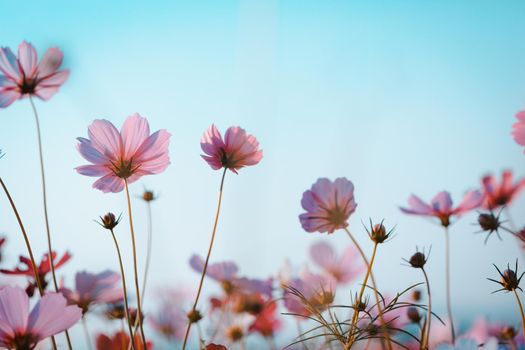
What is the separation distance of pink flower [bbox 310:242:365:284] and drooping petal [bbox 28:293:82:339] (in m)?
0.64

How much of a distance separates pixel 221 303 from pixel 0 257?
18.1 inches

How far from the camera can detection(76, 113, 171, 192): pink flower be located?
0.77m

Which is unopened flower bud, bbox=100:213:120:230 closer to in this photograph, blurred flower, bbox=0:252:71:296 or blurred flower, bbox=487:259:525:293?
blurred flower, bbox=0:252:71:296

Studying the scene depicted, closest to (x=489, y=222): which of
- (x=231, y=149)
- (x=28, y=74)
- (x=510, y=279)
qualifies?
(x=510, y=279)

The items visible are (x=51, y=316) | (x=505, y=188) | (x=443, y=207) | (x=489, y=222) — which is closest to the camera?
(x=51, y=316)

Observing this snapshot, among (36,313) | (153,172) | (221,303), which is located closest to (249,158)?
(153,172)

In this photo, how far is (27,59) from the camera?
982 mm

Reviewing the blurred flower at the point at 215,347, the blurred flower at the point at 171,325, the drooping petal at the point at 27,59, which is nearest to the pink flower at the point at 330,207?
the blurred flower at the point at 215,347

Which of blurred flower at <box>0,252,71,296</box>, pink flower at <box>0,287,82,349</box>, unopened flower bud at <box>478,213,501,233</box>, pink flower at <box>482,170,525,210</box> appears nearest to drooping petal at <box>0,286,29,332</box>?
pink flower at <box>0,287,82,349</box>

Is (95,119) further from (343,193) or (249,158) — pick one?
(343,193)

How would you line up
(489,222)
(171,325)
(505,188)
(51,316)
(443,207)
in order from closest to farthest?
(51,316), (489,222), (443,207), (171,325), (505,188)

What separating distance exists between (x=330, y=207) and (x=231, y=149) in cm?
17

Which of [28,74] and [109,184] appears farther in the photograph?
[28,74]

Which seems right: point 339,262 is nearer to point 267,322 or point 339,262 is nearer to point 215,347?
point 267,322
